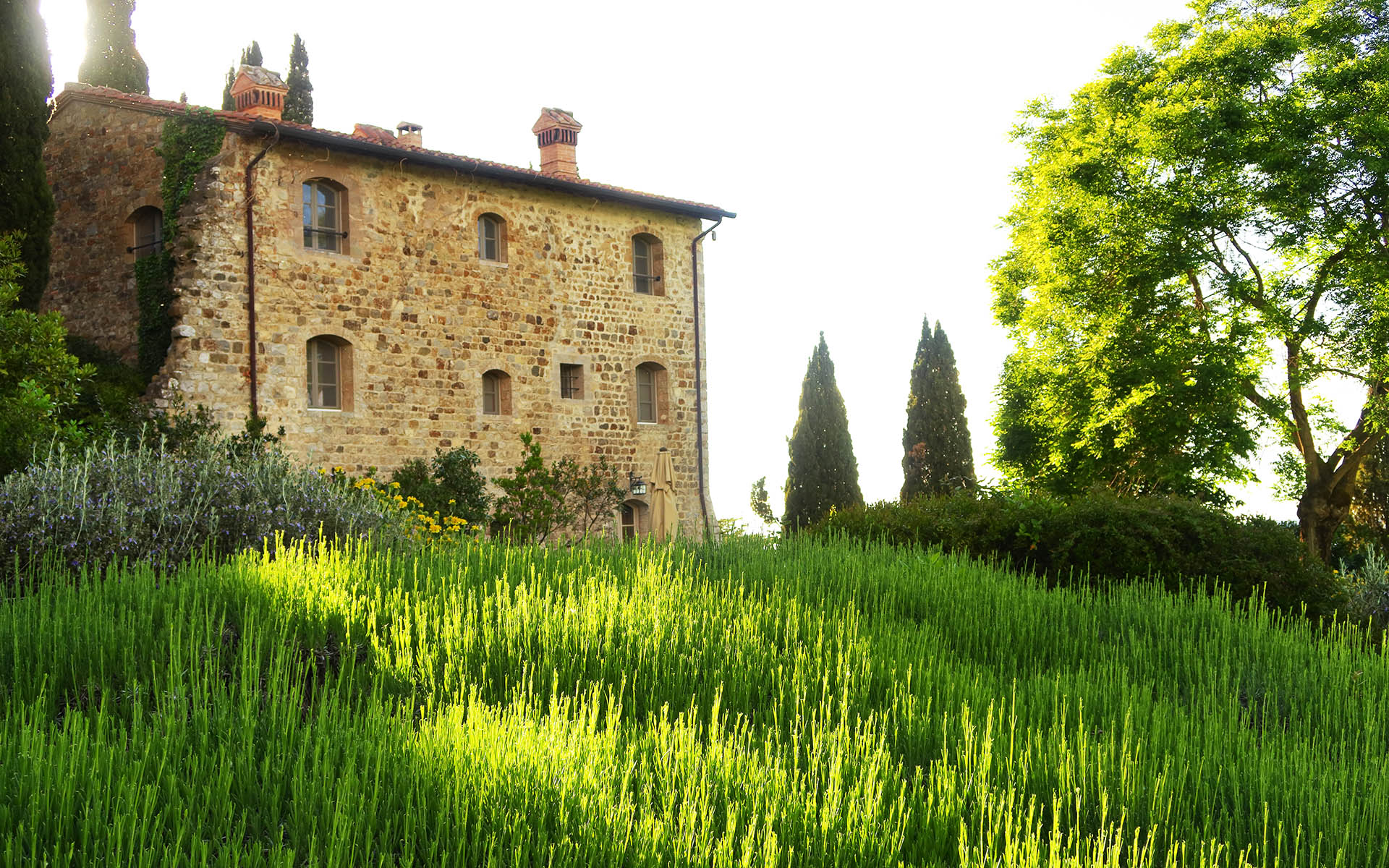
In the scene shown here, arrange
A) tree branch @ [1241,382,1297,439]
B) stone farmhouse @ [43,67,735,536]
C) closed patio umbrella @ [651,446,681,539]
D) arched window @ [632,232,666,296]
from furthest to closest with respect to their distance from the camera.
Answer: arched window @ [632,232,666,296], tree branch @ [1241,382,1297,439], closed patio umbrella @ [651,446,681,539], stone farmhouse @ [43,67,735,536]

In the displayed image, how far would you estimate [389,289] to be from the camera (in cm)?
1738

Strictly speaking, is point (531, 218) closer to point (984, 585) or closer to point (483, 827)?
point (984, 585)

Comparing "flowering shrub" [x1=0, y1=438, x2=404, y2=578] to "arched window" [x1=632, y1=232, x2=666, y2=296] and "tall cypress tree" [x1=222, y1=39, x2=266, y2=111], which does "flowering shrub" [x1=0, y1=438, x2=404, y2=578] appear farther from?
"tall cypress tree" [x1=222, y1=39, x2=266, y2=111]

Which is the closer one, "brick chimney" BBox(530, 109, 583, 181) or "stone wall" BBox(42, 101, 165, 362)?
"stone wall" BBox(42, 101, 165, 362)

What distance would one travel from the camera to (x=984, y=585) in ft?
27.0

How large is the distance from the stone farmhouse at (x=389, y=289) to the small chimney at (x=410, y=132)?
4 cm

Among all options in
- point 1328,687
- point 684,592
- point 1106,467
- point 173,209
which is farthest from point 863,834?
point 1106,467

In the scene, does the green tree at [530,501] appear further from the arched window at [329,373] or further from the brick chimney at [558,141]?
the brick chimney at [558,141]

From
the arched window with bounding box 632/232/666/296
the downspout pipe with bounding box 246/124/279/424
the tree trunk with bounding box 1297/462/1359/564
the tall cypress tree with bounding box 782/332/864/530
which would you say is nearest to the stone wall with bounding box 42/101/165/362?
the downspout pipe with bounding box 246/124/279/424

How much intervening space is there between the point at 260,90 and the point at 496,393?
6413 mm

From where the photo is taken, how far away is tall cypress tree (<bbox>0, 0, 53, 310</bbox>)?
14688mm

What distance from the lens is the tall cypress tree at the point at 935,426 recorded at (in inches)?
1064

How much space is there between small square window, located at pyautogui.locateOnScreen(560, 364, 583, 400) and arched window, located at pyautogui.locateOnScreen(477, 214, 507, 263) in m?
2.20

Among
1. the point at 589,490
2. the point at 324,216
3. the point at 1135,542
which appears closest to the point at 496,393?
the point at 589,490
